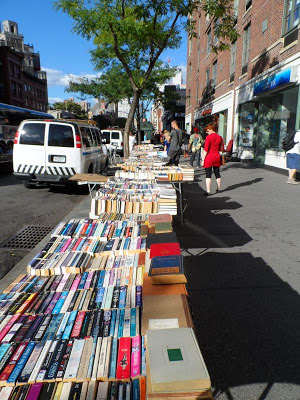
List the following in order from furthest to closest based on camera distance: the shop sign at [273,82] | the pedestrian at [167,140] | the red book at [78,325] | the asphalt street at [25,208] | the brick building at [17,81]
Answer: the brick building at [17,81] → the pedestrian at [167,140] → the shop sign at [273,82] → the asphalt street at [25,208] → the red book at [78,325]

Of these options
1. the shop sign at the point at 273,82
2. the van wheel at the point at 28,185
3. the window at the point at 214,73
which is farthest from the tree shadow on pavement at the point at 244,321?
the window at the point at 214,73

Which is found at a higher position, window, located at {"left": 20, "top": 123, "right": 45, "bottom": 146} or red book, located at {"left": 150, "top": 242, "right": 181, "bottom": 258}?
window, located at {"left": 20, "top": 123, "right": 45, "bottom": 146}

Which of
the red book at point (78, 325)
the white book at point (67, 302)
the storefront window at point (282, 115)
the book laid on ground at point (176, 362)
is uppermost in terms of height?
the storefront window at point (282, 115)

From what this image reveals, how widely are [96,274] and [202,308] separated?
1311 millimetres

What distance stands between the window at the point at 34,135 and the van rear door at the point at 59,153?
215 millimetres

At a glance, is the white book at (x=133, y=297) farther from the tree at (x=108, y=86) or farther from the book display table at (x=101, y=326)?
the tree at (x=108, y=86)

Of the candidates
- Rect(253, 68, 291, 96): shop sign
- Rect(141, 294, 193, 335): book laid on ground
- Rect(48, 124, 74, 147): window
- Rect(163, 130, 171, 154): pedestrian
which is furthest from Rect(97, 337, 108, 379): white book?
Rect(253, 68, 291, 96): shop sign

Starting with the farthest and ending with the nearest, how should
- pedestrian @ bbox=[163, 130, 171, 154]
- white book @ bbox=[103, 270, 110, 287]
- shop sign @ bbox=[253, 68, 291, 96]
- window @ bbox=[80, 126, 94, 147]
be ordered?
pedestrian @ bbox=[163, 130, 171, 154], shop sign @ bbox=[253, 68, 291, 96], window @ bbox=[80, 126, 94, 147], white book @ bbox=[103, 270, 110, 287]

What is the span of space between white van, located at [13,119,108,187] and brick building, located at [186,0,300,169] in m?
4.36

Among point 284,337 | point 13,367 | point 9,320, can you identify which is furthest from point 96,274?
point 284,337

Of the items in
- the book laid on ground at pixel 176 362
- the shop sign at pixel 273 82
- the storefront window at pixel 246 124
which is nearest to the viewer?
the book laid on ground at pixel 176 362

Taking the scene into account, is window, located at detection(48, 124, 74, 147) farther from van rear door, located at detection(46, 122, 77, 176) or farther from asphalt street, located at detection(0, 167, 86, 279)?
asphalt street, located at detection(0, 167, 86, 279)

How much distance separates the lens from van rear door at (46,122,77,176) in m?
9.05

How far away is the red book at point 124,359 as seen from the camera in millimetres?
1668
